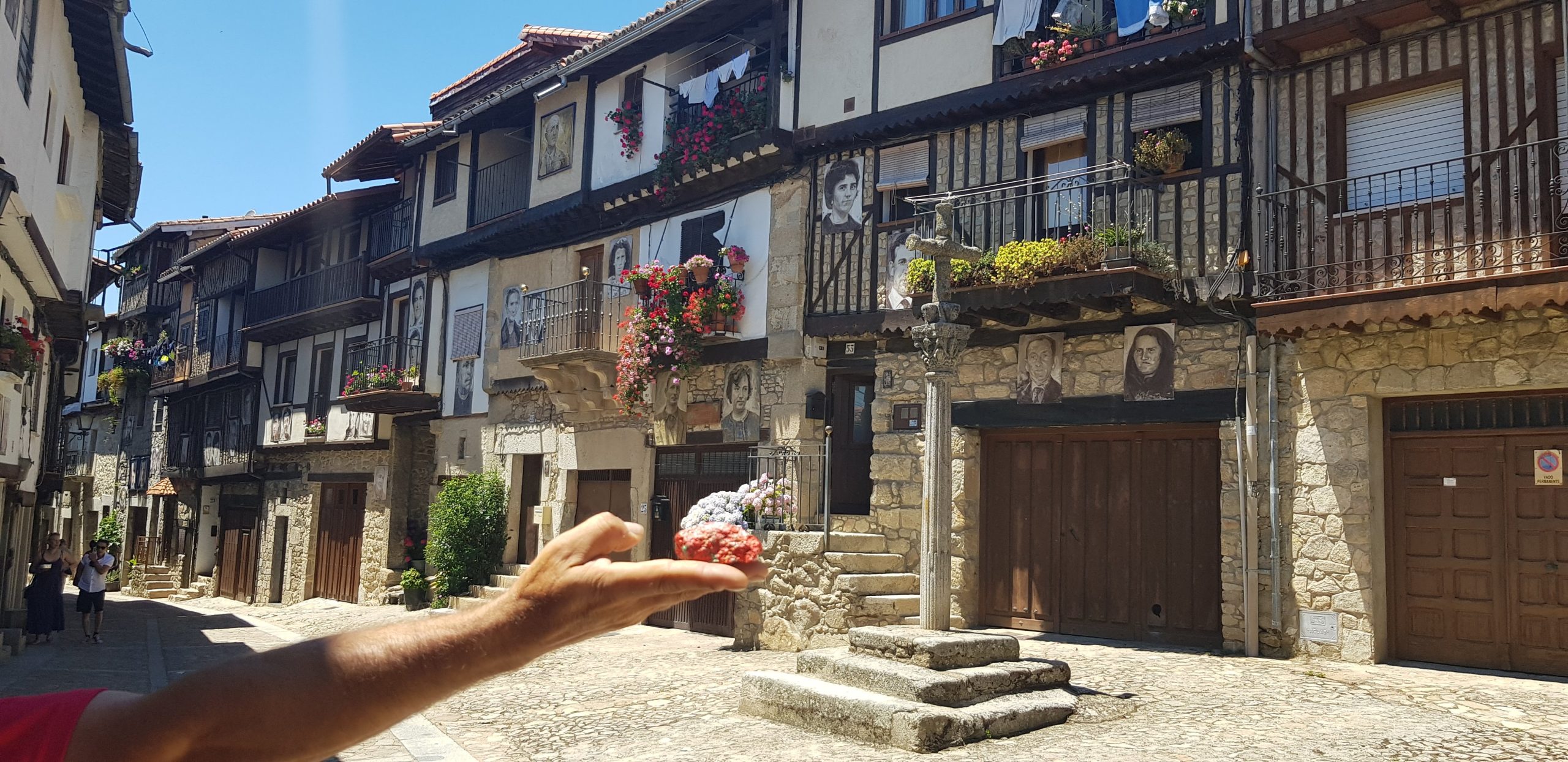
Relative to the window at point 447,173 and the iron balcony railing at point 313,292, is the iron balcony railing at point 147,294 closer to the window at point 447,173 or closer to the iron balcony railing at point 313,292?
the iron balcony railing at point 313,292

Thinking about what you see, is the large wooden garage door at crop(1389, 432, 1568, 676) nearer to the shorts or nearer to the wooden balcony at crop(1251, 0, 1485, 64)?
the wooden balcony at crop(1251, 0, 1485, 64)

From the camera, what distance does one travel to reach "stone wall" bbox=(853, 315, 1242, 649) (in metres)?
11.3

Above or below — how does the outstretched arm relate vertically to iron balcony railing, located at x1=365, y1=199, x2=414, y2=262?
below

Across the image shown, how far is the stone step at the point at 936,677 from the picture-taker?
27.2 ft

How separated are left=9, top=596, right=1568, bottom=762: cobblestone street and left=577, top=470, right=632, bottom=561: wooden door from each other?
177 inches

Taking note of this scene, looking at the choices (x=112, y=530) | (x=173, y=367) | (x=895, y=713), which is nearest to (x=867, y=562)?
A: (x=895, y=713)

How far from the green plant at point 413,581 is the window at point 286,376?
952 cm

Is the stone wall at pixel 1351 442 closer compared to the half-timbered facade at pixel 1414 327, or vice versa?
the half-timbered facade at pixel 1414 327

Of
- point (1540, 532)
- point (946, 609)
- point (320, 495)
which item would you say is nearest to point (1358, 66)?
point (1540, 532)

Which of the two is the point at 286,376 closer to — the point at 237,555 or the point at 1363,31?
the point at 237,555

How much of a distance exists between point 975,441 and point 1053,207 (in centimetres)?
273

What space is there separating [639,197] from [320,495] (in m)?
12.5

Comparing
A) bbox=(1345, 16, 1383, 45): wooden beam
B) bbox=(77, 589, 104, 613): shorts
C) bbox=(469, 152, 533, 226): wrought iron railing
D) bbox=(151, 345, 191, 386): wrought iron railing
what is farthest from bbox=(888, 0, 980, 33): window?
bbox=(151, 345, 191, 386): wrought iron railing

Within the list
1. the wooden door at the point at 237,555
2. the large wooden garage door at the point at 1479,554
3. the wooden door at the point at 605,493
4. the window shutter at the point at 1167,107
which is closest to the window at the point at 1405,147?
the window shutter at the point at 1167,107
